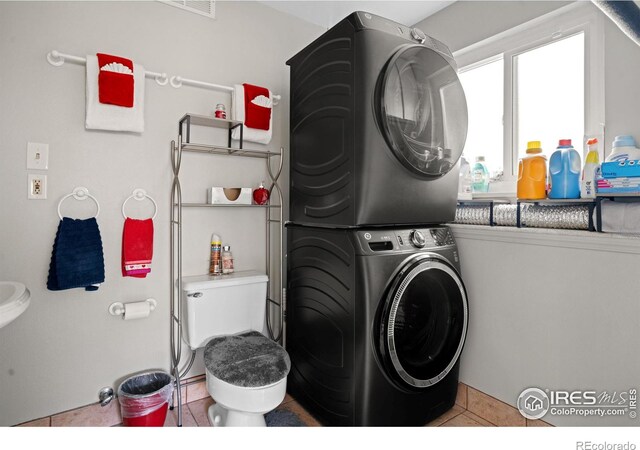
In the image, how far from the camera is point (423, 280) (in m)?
1.68

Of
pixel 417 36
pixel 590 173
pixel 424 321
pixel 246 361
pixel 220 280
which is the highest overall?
pixel 417 36

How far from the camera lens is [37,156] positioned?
1.59m

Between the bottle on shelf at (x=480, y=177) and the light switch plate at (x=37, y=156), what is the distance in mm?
2239

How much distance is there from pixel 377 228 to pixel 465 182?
2.93 feet

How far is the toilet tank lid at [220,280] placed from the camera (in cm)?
179

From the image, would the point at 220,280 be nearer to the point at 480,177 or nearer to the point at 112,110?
the point at 112,110

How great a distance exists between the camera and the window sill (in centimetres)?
133

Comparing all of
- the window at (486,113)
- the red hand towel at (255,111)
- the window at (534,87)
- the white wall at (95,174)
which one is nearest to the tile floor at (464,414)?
the white wall at (95,174)

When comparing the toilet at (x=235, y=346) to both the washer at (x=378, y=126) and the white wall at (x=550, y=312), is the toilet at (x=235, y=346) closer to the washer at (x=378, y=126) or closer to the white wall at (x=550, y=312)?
the washer at (x=378, y=126)

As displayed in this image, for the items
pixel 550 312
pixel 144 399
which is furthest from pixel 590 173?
pixel 144 399

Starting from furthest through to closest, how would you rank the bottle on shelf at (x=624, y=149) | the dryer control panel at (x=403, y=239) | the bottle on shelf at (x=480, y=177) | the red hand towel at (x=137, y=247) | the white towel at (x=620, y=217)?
the bottle on shelf at (x=480, y=177), the red hand towel at (x=137, y=247), the dryer control panel at (x=403, y=239), the bottle on shelf at (x=624, y=149), the white towel at (x=620, y=217)

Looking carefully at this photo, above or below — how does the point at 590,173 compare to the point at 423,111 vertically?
below

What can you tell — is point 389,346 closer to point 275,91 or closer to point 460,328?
point 460,328
